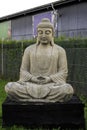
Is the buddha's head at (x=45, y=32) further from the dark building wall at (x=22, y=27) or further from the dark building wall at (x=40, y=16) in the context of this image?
the dark building wall at (x=22, y=27)

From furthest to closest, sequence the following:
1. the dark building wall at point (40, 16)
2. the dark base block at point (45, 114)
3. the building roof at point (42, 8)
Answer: the dark building wall at point (40, 16), the building roof at point (42, 8), the dark base block at point (45, 114)

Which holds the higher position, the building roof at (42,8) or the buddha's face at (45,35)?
the building roof at (42,8)

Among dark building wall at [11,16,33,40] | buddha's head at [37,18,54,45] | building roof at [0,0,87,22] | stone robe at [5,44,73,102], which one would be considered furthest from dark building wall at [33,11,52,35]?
stone robe at [5,44,73,102]

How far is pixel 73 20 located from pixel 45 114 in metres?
12.3

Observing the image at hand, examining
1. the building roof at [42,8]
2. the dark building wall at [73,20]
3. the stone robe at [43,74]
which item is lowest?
the stone robe at [43,74]

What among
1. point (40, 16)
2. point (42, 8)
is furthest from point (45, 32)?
→ point (40, 16)

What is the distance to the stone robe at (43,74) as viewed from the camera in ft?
29.5

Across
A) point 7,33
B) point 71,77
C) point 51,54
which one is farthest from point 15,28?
point 51,54

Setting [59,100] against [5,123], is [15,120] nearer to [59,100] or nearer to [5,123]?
[5,123]

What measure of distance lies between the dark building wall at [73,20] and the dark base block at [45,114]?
10429 mm

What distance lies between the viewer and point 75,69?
1470 cm

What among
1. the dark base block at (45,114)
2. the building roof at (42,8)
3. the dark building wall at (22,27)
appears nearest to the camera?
the dark base block at (45,114)

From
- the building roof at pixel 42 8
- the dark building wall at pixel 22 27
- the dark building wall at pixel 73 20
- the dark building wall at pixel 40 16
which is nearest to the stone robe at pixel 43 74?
the dark building wall at pixel 73 20

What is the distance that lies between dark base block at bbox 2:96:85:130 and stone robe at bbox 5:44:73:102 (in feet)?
0.71
